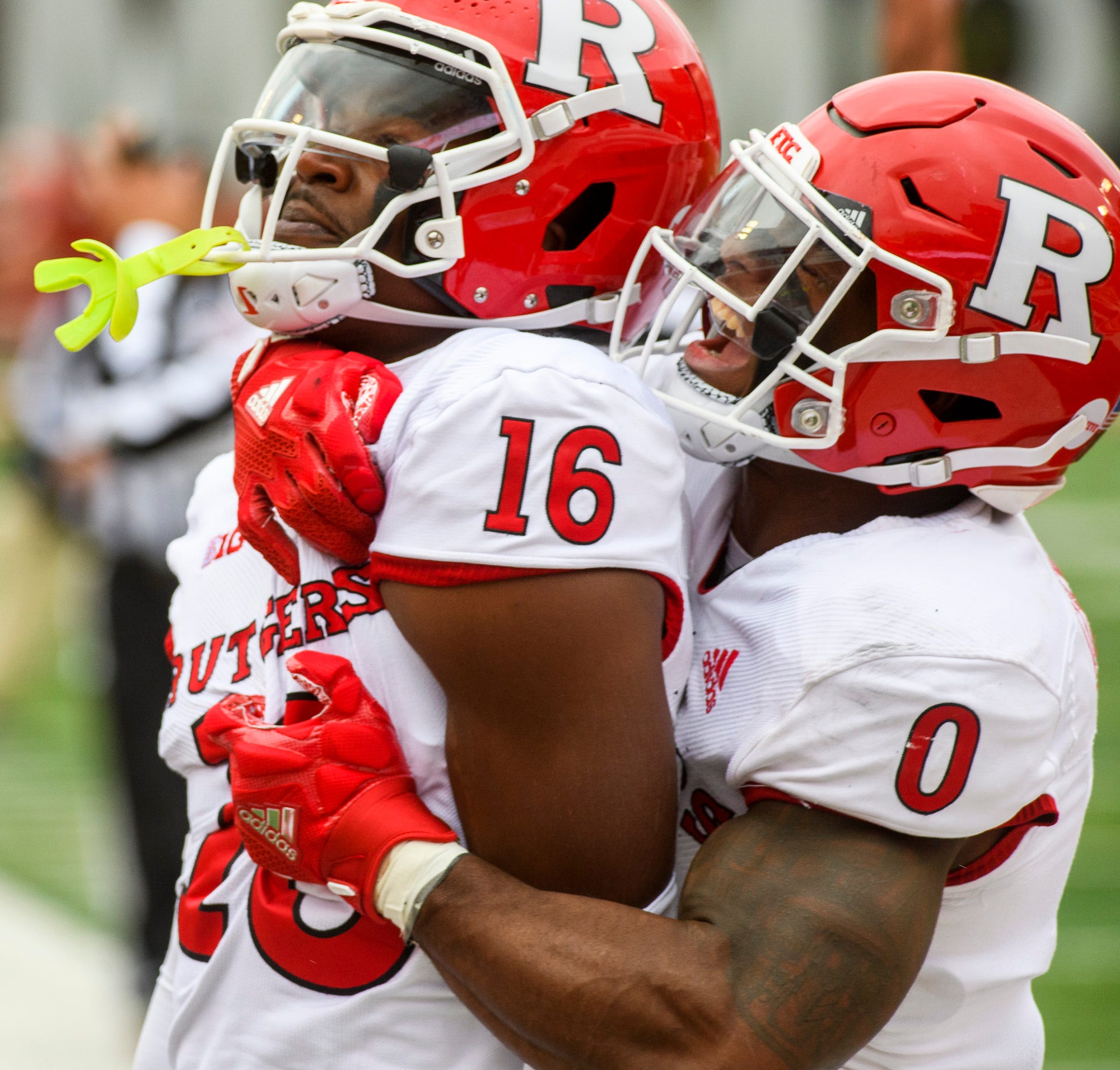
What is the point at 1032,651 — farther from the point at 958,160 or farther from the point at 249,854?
the point at 249,854

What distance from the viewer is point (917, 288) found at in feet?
6.49

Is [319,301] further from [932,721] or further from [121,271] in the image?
[932,721]

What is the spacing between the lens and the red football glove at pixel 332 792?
70.7 inches

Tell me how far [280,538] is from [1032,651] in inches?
38.8

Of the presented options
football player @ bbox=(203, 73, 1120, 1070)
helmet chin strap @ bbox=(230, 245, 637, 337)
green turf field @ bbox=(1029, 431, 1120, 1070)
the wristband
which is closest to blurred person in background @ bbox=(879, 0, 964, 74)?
football player @ bbox=(203, 73, 1120, 1070)

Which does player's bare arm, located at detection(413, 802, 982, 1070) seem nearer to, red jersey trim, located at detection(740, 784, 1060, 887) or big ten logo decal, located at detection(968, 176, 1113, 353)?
red jersey trim, located at detection(740, 784, 1060, 887)

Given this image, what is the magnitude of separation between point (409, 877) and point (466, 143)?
0.98 m

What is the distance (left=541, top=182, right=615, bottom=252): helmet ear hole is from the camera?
2.11m

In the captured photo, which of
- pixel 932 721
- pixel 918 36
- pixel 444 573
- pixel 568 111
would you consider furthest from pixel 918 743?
pixel 918 36

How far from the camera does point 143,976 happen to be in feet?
15.3

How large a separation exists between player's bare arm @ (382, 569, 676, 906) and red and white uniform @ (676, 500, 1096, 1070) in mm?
186

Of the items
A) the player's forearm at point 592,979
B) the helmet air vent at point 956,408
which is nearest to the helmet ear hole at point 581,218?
the helmet air vent at point 956,408

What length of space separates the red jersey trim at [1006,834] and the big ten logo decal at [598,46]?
0.96 meters

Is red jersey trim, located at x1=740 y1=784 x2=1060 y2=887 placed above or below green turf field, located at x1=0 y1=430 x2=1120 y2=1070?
above
